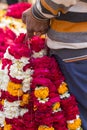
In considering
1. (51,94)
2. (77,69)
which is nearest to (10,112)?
(51,94)

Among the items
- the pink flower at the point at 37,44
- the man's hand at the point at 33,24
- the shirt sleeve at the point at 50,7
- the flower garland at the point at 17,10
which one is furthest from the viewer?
the flower garland at the point at 17,10

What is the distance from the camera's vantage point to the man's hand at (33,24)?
116 centimetres

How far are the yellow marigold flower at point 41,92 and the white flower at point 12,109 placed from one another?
0.40 ft

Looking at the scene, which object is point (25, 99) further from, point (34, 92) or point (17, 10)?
point (17, 10)

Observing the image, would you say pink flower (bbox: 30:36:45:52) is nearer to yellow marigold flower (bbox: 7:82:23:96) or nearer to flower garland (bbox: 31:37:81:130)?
flower garland (bbox: 31:37:81:130)

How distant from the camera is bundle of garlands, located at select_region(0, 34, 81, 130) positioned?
1.19 m

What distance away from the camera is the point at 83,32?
1127 mm

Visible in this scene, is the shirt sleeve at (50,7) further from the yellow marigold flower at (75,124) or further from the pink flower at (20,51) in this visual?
the yellow marigold flower at (75,124)

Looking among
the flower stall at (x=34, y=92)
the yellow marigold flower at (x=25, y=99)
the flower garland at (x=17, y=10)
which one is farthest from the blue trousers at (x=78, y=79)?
the flower garland at (x=17, y=10)

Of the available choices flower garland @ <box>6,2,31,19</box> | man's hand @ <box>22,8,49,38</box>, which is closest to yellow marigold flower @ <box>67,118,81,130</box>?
man's hand @ <box>22,8,49,38</box>

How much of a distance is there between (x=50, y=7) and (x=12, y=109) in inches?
17.4

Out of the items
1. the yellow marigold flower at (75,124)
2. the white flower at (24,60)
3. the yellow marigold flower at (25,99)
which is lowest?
the yellow marigold flower at (75,124)

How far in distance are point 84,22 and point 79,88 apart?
24 cm

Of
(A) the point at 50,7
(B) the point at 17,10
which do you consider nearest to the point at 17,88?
(A) the point at 50,7
